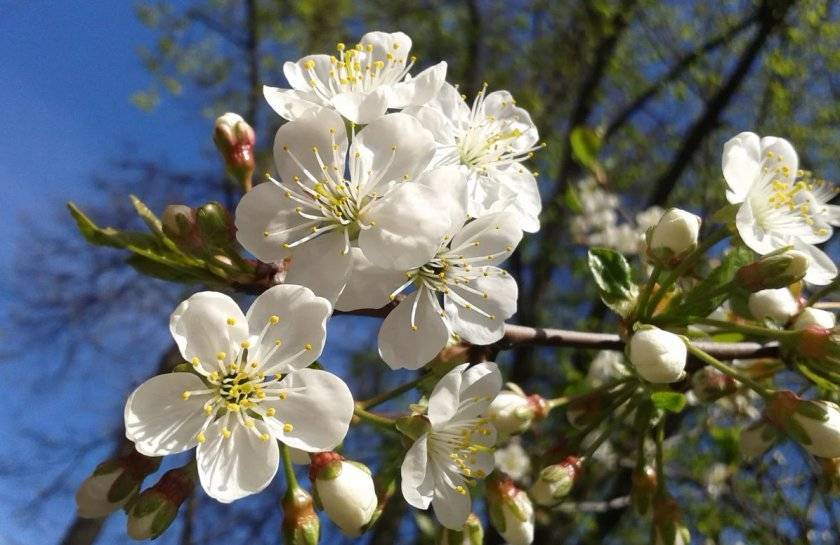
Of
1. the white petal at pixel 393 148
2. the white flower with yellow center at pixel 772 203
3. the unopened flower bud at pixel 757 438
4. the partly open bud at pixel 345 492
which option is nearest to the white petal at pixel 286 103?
the white petal at pixel 393 148

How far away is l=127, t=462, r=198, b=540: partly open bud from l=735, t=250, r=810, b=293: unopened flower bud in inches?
34.9

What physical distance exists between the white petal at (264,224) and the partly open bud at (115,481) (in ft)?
1.18

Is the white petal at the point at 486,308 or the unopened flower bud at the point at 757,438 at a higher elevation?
the white petal at the point at 486,308

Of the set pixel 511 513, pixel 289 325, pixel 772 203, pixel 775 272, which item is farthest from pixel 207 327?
pixel 772 203

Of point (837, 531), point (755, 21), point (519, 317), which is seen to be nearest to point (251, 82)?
point (519, 317)

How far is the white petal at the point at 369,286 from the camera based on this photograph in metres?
0.94

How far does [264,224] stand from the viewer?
3.22 feet

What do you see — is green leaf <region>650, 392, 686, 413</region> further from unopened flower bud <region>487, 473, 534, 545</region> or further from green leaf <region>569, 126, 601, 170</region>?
green leaf <region>569, 126, 601, 170</region>

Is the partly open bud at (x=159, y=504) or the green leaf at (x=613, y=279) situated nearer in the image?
the partly open bud at (x=159, y=504)

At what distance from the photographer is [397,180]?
3.23ft

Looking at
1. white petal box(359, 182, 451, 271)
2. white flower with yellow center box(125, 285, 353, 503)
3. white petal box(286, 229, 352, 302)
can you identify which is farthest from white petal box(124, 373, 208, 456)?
white petal box(359, 182, 451, 271)

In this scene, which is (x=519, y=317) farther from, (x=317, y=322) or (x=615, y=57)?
(x=317, y=322)

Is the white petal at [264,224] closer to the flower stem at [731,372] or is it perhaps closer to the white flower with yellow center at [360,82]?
the white flower with yellow center at [360,82]

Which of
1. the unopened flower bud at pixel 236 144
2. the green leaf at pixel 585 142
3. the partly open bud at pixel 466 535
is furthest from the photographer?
the green leaf at pixel 585 142
